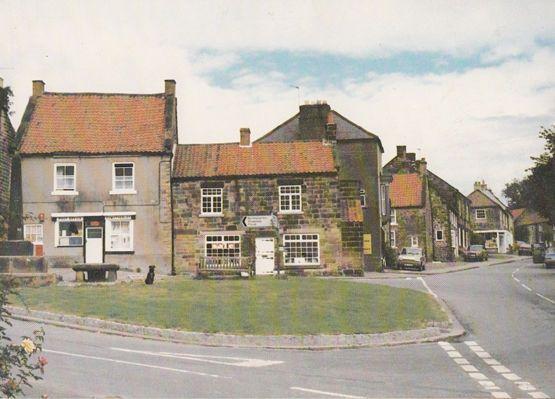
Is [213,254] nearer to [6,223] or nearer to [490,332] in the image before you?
[490,332]

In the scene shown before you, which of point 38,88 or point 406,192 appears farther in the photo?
point 406,192

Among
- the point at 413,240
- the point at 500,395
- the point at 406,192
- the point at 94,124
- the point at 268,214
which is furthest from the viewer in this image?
the point at 406,192

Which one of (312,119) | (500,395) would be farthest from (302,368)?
(312,119)

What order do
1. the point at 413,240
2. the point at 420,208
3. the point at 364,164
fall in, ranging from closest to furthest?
1. the point at 364,164
2. the point at 420,208
3. the point at 413,240

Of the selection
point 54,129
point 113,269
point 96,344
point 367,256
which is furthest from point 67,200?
point 96,344

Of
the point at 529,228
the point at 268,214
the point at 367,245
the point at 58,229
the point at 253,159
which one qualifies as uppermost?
the point at 253,159

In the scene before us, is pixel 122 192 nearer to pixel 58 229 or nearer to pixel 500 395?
pixel 58 229

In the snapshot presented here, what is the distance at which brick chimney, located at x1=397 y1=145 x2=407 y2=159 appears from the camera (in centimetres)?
7338

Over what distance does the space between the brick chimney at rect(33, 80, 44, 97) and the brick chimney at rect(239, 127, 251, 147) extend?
1272 cm

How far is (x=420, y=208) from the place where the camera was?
68.4 metres

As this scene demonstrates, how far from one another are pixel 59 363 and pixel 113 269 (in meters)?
18.7

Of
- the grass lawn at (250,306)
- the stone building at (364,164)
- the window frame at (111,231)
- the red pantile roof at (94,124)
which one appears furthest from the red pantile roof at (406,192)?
the grass lawn at (250,306)

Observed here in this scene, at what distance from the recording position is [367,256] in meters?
52.4

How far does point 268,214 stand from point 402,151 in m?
34.0
